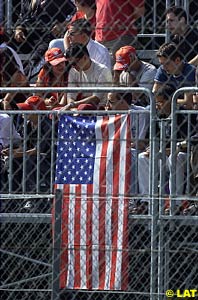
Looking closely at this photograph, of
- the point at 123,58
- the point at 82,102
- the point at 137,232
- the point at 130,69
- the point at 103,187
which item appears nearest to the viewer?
the point at 103,187

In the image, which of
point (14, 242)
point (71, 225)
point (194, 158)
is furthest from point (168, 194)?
point (14, 242)

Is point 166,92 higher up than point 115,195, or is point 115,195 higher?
point 166,92

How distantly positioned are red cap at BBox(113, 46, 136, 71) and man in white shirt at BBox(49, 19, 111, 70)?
115mm

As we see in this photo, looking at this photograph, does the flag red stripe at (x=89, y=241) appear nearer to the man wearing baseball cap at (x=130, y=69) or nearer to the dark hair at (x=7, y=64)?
the dark hair at (x=7, y=64)

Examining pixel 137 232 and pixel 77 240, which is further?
pixel 137 232

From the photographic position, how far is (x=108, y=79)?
672cm

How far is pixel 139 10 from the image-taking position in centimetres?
645

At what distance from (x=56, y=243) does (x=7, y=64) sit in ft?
4.83

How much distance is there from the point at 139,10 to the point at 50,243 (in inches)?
67.4

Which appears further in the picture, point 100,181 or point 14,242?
point 14,242

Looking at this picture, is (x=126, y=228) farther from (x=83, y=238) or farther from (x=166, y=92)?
(x=166, y=92)

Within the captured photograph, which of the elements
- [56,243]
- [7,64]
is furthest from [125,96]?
[56,243]

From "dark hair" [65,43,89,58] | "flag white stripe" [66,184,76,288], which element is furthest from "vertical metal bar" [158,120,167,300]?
"dark hair" [65,43,89,58]

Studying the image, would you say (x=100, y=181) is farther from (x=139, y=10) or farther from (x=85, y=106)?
(x=139, y=10)
